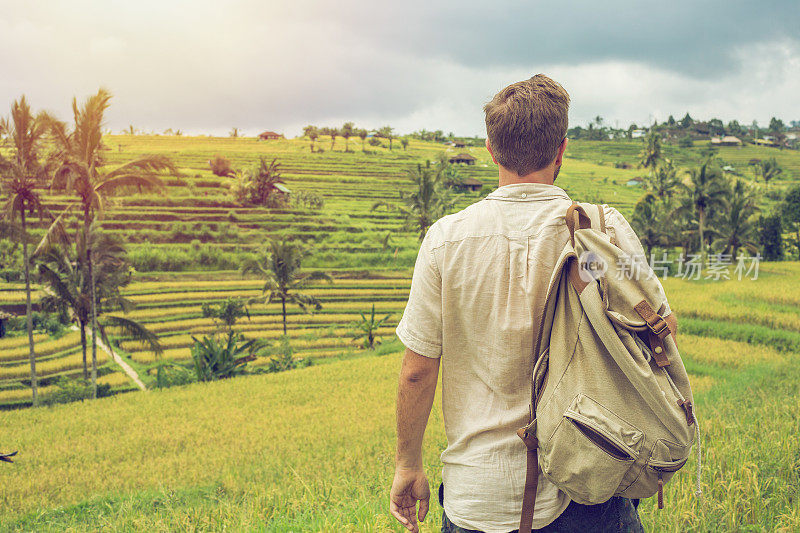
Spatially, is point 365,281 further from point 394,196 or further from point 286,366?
point 394,196

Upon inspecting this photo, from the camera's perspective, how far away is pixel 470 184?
53969 millimetres

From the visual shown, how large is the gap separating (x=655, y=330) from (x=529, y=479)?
17.1 inches

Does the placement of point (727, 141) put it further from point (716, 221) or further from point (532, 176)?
point (532, 176)

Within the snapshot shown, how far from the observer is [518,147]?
126 cm

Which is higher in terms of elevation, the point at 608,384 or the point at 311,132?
the point at 311,132

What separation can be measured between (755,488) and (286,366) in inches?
727

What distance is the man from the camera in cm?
125

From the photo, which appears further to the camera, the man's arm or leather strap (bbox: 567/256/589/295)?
the man's arm

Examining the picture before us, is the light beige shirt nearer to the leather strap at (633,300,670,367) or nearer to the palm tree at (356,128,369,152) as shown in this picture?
the leather strap at (633,300,670,367)

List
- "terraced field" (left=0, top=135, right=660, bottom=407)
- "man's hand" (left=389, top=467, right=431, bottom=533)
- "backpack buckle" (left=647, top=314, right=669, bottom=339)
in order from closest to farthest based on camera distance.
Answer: "backpack buckle" (left=647, top=314, right=669, bottom=339) → "man's hand" (left=389, top=467, right=431, bottom=533) → "terraced field" (left=0, top=135, right=660, bottom=407)

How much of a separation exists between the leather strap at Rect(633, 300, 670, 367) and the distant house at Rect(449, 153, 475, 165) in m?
66.3

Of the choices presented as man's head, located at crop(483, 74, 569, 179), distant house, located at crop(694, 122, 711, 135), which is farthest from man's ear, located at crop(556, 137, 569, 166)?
distant house, located at crop(694, 122, 711, 135)

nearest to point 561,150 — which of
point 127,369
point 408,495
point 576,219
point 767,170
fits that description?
point 576,219

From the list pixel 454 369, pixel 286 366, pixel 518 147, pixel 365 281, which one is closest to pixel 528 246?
pixel 518 147
